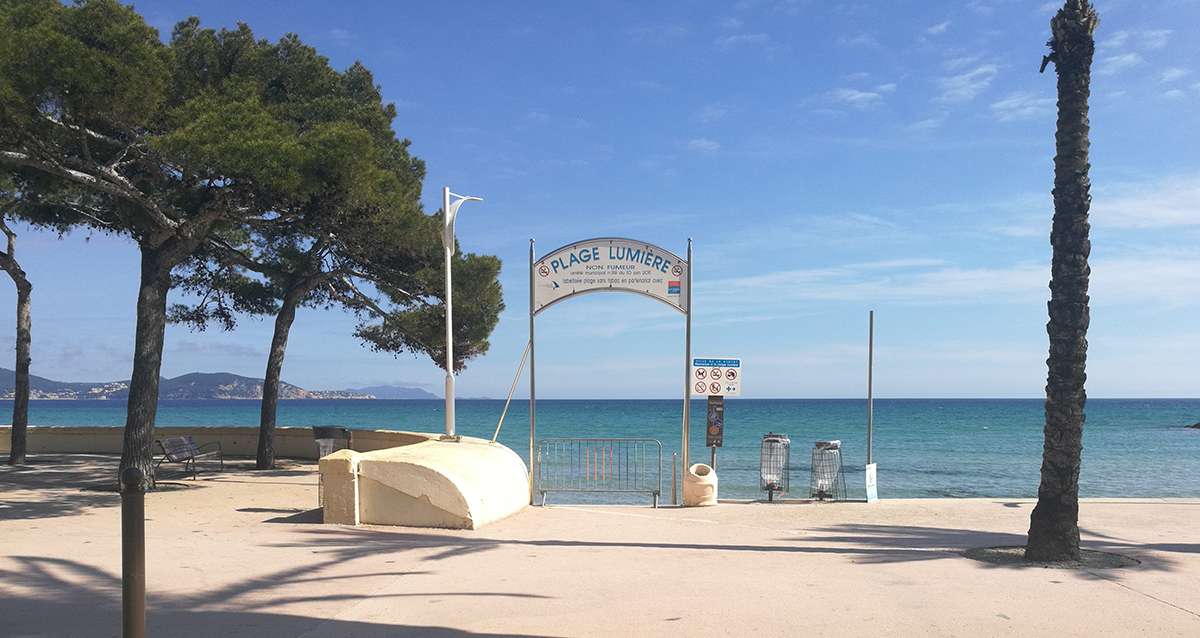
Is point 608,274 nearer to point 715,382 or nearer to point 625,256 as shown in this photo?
point 625,256

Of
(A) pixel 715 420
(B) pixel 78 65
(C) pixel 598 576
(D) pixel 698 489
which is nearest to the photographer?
(C) pixel 598 576

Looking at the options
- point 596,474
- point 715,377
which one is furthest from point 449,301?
point 596,474

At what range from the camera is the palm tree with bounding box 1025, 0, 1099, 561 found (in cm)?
923

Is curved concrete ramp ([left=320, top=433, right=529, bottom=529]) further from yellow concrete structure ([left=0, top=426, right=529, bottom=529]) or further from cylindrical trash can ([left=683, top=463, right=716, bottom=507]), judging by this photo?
cylindrical trash can ([left=683, top=463, right=716, bottom=507])

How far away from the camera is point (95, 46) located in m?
13.2

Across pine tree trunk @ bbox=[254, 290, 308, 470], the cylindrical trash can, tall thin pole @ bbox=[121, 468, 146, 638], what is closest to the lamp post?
the cylindrical trash can

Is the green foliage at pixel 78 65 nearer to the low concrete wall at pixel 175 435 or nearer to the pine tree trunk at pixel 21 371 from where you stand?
the pine tree trunk at pixel 21 371

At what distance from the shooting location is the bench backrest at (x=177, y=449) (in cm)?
1755

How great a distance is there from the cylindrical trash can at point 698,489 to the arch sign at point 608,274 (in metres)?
0.89

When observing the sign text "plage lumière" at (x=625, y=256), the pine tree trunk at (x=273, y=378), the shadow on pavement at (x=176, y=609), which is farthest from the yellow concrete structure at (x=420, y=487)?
the pine tree trunk at (x=273, y=378)

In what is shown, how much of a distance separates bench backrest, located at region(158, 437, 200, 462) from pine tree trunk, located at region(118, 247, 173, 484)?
1878 mm

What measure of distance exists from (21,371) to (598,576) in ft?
59.0

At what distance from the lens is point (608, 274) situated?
15109 mm

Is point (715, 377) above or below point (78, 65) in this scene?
below
